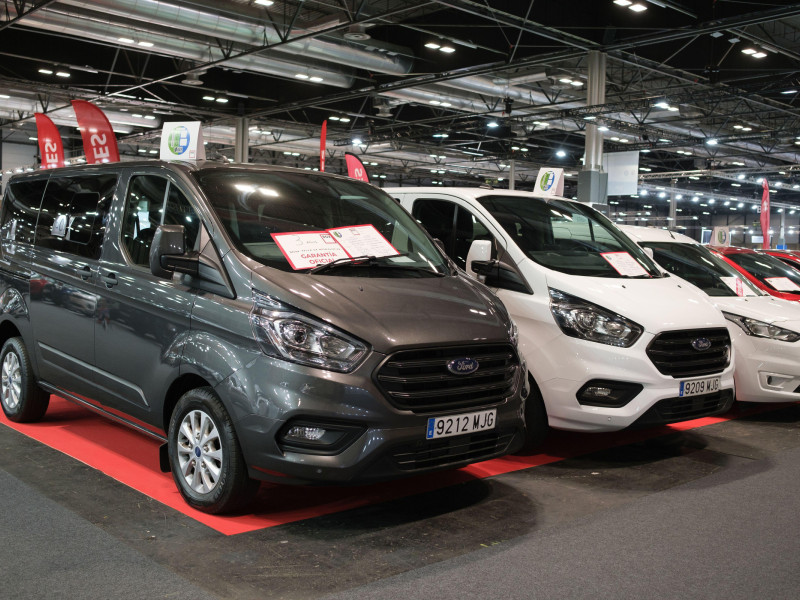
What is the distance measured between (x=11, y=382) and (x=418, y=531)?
10.5ft

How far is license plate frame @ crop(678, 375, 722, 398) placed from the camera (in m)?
4.54

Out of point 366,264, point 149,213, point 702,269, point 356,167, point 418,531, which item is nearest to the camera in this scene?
point 418,531

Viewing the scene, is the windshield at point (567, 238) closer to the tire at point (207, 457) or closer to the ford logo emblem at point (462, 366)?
the ford logo emblem at point (462, 366)

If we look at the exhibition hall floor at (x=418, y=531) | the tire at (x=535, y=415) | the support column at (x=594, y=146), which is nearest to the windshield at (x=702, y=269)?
the exhibition hall floor at (x=418, y=531)

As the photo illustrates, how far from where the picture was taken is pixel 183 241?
3.58 meters

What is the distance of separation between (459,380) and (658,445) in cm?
243

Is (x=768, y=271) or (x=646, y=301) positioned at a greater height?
(x=768, y=271)

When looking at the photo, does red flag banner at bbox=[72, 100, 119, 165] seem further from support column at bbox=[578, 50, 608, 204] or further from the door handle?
the door handle

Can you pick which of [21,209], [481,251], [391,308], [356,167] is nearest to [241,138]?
[356,167]

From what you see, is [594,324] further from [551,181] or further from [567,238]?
[551,181]

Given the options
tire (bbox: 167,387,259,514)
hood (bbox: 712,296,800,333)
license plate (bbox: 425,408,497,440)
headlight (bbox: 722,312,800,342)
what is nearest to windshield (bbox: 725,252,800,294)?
hood (bbox: 712,296,800,333)

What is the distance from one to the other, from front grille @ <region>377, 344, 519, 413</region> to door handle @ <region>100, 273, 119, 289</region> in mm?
1709

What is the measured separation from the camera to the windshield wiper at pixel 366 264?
3631 millimetres

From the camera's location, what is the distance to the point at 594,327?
4.52 m
